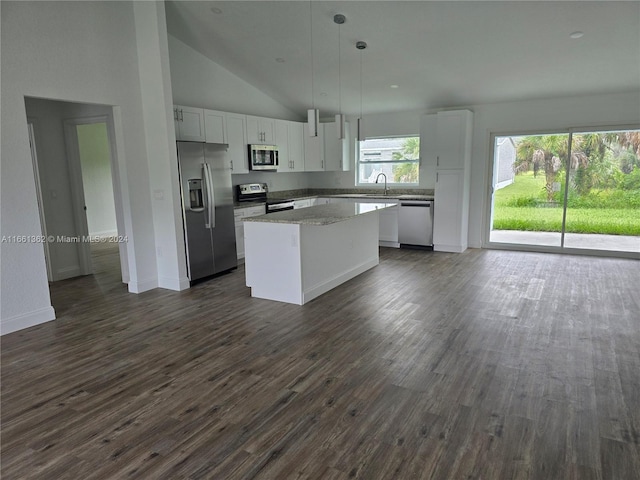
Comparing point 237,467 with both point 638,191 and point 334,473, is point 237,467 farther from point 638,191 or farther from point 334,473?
point 638,191

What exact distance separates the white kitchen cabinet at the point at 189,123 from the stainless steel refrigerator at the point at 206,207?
52 cm

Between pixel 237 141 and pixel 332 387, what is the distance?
4670 millimetres

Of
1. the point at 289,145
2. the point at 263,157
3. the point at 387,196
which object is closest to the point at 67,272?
the point at 263,157

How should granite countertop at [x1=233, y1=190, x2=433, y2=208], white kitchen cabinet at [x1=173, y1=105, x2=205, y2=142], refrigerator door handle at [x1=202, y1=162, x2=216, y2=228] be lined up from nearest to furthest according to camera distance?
refrigerator door handle at [x1=202, y1=162, x2=216, y2=228], white kitchen cabinet at [x1=173, y1=105, x2=205, y2=142], granite countertop at [x1=233, y1=190, x2=433, y2=208]

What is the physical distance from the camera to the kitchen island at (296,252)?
14.6 feet

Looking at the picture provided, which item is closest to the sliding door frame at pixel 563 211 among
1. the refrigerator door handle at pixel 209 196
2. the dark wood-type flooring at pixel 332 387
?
the dark wood-type flooring at pixel 332 387

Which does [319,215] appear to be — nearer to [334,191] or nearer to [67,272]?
[67,272]

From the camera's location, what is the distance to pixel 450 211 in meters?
7.07

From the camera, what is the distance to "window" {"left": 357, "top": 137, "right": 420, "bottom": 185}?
7.81 metres

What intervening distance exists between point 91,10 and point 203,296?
10.7ft

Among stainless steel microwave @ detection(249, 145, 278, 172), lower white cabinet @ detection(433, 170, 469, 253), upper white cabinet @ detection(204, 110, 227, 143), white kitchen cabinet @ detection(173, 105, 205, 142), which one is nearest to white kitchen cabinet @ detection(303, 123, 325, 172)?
stainless steel microwave @ detection(249, 145, 278, 172)

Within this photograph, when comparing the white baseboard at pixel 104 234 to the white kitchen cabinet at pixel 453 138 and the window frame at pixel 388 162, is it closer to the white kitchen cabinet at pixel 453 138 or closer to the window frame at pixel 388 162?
the window frame at pixel 388 162

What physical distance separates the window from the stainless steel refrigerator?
337 cm

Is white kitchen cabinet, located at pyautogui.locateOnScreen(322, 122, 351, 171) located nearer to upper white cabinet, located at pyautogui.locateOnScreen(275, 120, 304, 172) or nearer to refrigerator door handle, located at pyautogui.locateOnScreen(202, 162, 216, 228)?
upper white cabinet, located at pyautogui.locateOnScreen(275, 120, 304, 172)
